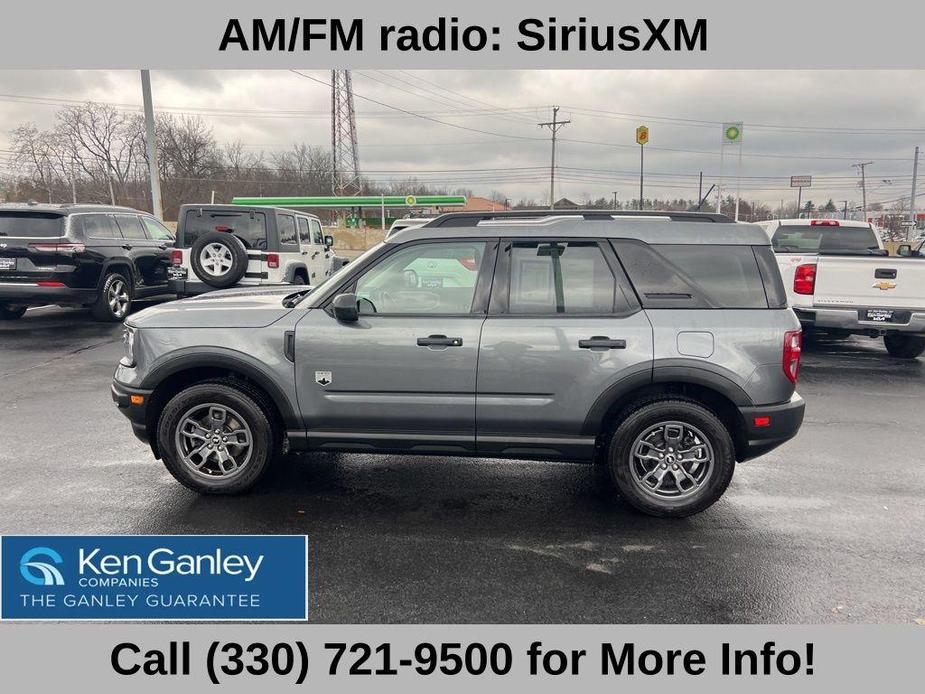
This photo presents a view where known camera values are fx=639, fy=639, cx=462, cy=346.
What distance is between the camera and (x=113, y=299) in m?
11.7

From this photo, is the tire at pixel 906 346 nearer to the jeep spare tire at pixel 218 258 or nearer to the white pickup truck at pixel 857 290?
the white pickup truck at pixel 857 290

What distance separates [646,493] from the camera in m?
4.14

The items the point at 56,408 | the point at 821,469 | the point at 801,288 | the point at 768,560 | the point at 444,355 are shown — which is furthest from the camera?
the point at 801,288

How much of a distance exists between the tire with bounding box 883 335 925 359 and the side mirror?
368 inches

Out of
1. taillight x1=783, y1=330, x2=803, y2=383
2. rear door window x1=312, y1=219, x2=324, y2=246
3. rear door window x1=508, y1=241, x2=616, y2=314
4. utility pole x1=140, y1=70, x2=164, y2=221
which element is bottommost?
taillight x1=783, y1=330, x2=803, y2=383

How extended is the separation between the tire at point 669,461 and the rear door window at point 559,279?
77 cm

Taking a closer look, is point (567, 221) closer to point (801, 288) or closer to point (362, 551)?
point (362, 551)

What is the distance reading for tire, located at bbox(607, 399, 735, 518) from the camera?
4059mm

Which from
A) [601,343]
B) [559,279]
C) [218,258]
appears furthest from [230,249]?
[601,343]

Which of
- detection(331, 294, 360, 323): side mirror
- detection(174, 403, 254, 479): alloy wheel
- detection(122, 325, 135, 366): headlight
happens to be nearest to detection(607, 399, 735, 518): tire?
detection(331, 294, 360, 323): side mirror

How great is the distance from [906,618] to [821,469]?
7.07 ft

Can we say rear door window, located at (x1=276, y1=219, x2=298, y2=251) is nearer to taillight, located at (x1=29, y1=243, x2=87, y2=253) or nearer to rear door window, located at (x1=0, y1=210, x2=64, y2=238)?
taillight, located at (x1=29, y1=243, x2=87, y2=253)

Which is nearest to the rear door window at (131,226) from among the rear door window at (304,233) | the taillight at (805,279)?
the rear door window at (304,233)

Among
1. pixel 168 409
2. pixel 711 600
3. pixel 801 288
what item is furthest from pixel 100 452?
pixel 801 288
